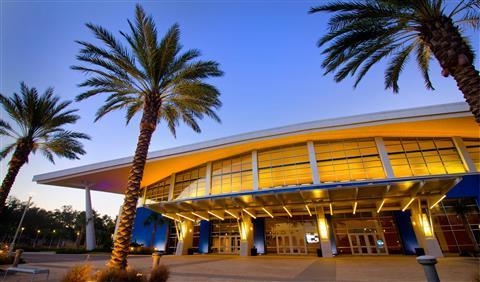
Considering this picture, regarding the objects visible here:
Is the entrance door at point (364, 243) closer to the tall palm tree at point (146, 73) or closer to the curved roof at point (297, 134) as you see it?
the curved roof at point (297, 134)

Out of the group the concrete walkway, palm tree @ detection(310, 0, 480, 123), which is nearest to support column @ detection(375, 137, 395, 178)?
the concrete walkway

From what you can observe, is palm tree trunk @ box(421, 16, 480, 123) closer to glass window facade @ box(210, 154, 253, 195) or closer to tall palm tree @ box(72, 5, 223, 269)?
tall palm tree @ box(72, 5, 223, 269)

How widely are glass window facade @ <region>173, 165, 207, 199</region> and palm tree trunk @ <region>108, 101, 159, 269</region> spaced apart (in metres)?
15.8

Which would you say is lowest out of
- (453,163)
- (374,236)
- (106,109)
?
(374,236)

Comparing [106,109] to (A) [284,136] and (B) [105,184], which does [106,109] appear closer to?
(A) [284,136]

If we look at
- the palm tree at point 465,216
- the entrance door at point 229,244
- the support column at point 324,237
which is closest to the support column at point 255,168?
the support column at point 324,237

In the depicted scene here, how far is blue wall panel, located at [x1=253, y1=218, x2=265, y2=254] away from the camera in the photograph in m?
22.2

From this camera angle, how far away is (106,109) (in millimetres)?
13523

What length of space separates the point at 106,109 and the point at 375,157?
70.2 ft

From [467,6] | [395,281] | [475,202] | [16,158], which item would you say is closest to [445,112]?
[475,202]

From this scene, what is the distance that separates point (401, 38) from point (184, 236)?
2491 cm

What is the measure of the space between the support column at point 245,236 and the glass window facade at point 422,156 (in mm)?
13901

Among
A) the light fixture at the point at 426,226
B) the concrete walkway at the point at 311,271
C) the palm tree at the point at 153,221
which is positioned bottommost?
the concrete walkway at the point at 311,271

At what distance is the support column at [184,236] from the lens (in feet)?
79.7
